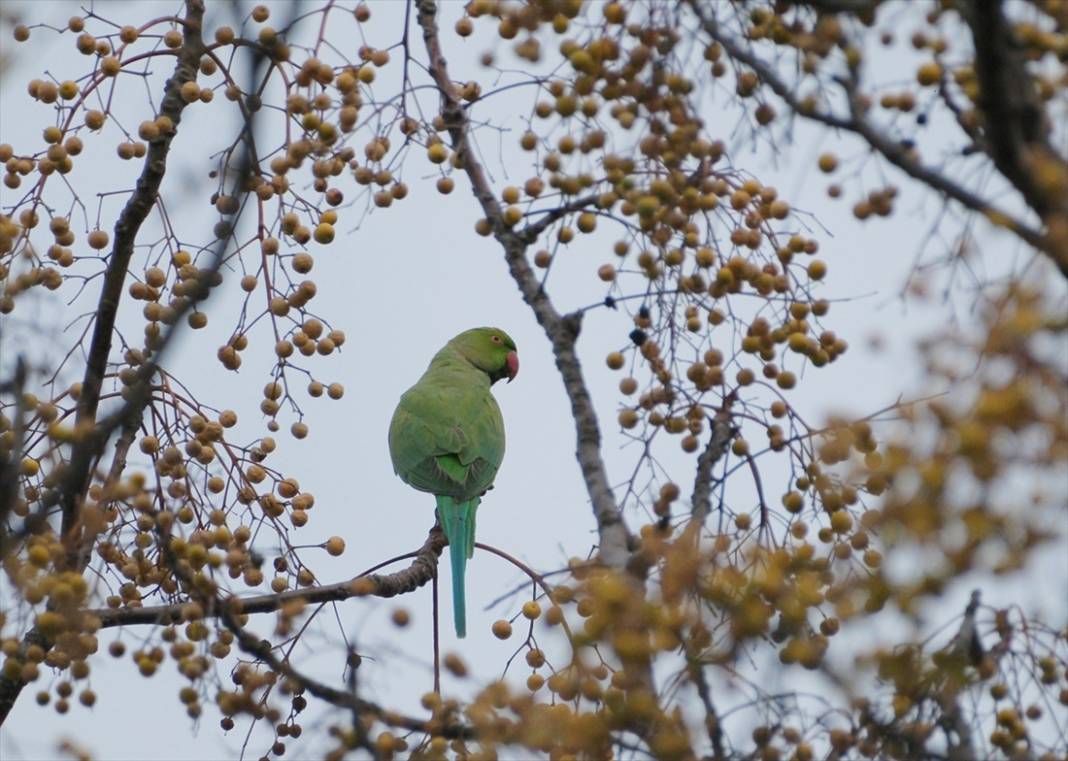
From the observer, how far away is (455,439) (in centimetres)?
707

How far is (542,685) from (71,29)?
2620 mm

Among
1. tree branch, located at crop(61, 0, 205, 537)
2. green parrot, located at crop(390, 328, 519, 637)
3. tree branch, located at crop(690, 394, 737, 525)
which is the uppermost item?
green parrot, located at crop(390, 328, 519, 637)

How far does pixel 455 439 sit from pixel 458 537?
966mm

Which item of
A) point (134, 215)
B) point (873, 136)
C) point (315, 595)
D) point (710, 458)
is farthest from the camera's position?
→ point (134, 215)

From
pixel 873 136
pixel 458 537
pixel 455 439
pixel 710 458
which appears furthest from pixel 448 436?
pixel 873 136

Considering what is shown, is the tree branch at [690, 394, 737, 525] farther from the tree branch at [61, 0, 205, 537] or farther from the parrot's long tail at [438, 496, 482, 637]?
the parrot's long tail at [438, 496, 482, 637]

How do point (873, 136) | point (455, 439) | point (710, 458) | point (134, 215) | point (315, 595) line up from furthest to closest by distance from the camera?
point (455, 439) < point (134, 215) < point (315, 595) < point (710, 458) < point (873, 136)

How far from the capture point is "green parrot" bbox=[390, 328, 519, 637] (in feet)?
20.7

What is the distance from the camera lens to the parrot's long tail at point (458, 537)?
18.8 feet

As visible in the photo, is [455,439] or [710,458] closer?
[710,458]

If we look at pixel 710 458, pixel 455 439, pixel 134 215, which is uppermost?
pixel 455 439

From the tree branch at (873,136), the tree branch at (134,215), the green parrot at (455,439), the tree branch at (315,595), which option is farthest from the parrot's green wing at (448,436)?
the tree branch at (873,136)

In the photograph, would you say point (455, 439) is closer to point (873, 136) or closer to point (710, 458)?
point (710, 458)

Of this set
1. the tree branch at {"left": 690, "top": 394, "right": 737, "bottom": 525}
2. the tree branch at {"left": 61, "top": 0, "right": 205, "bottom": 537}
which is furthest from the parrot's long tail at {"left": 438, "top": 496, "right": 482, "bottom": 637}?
the tree branch at {"left": 690, "top": 394, "right": 737, "bottom": 525}
